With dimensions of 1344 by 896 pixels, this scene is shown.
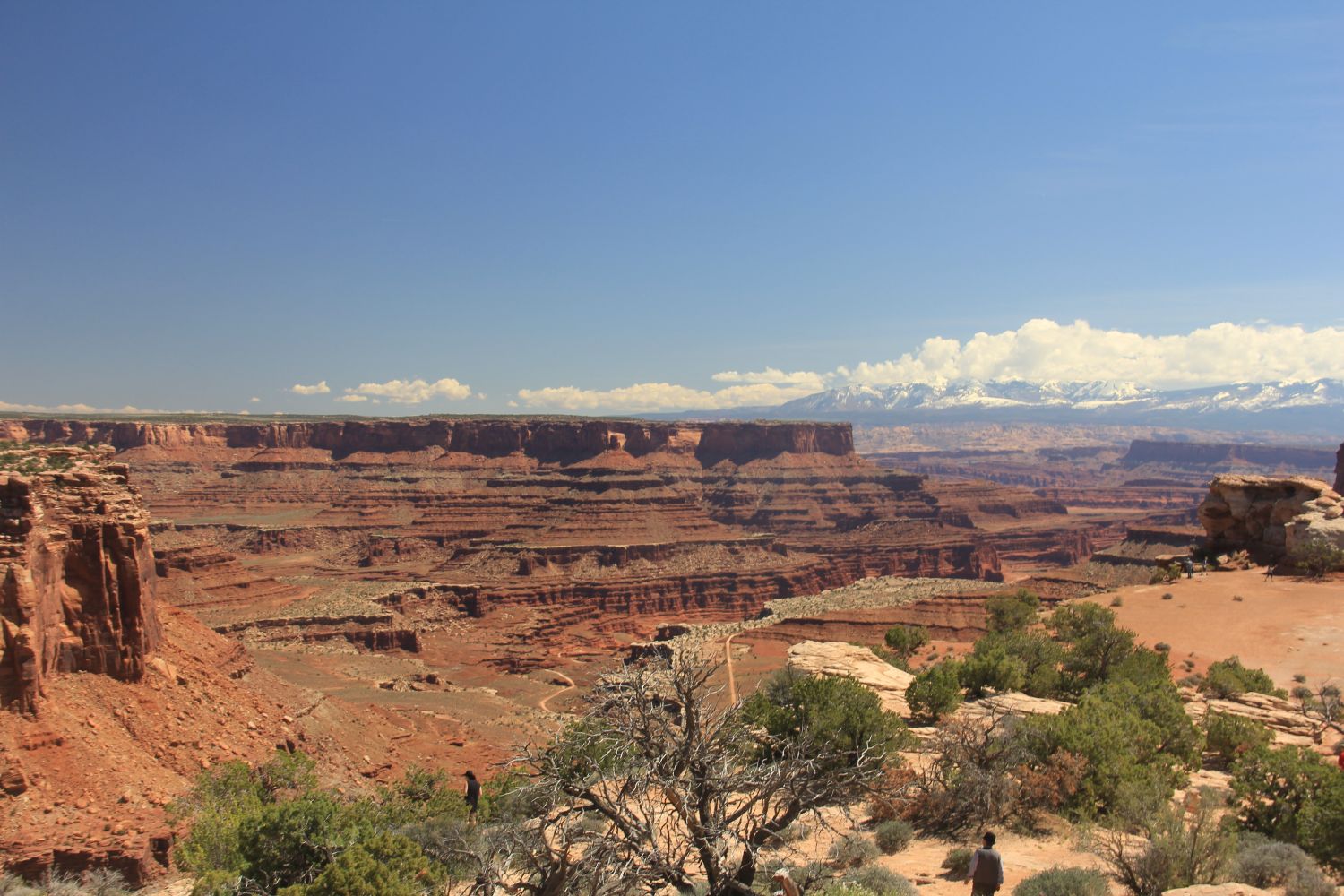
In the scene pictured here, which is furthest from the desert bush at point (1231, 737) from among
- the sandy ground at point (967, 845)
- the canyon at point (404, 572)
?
the canyon at point (404, 572)

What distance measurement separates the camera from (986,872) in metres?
11.0

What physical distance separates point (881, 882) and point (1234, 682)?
67.2ft

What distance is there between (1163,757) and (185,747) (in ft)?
75.9

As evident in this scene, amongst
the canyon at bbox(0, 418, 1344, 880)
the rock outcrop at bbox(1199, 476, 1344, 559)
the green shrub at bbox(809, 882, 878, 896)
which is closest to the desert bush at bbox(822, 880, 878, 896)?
the green shrub at bbox(809, 882, 878, 896)

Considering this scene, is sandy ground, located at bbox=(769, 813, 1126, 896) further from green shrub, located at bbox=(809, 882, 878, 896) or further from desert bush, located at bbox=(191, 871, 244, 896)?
desert bush, located at bbox=(191, 871, 244, 896)

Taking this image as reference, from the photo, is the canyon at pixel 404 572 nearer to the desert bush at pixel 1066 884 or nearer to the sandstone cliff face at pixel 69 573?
the sandstone cliff face at pixel 69 573

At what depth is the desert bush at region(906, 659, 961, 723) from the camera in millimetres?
22469

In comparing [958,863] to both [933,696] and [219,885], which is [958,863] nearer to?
[933,696]

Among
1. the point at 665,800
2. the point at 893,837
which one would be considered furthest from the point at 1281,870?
the point at 665,800

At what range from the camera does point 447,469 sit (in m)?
127

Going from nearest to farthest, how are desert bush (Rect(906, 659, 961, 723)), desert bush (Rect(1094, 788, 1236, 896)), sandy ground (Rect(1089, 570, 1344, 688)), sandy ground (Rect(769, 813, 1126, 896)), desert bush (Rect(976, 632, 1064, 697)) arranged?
desert bush (Rect(1094, 788, 1236, 896)) → sandy ground (Rect(769, 813, 1126, 896)) → desert bush (Rect(906, 659, 961, 723)) → desert bush (Rect(976, 632, 1064, 697)) → sandy ground (Rect(1089, 570, 1344, 688))

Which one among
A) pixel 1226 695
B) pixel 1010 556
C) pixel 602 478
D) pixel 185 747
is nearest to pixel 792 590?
pixel 602 478

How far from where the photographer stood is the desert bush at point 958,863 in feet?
42.2

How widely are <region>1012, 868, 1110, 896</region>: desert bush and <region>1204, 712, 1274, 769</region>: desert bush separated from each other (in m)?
10.0
